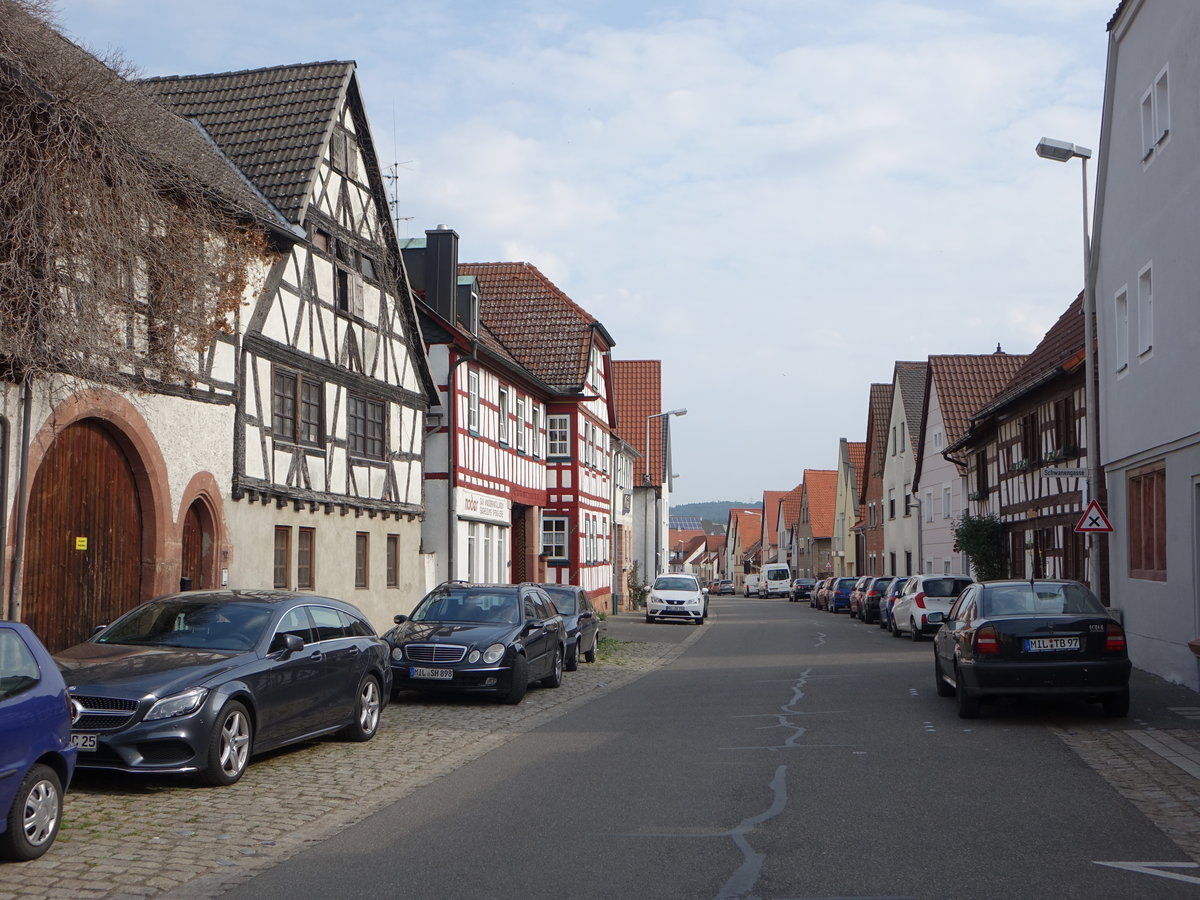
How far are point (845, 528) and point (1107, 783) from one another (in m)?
71.9

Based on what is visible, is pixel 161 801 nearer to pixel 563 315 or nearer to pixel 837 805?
pixel 837 805

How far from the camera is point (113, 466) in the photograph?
656 inches

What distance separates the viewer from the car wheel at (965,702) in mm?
13578

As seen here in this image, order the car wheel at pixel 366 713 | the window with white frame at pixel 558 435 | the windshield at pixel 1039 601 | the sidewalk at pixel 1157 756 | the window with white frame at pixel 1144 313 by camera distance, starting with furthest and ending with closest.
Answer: the window with white frame at pixel 558 435, the window with white frame at pixel 1144 313, the windshield at pixel 1039 601, the car wheel at pixel 366 713, the sidewalk at pixel 1157 756

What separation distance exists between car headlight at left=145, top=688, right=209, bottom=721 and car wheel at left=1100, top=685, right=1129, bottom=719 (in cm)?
917

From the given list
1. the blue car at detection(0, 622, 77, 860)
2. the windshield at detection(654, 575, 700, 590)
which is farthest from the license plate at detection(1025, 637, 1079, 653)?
the windshield at detection(654, 575, 700, 590)

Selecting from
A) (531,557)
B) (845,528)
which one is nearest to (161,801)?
(531,557)

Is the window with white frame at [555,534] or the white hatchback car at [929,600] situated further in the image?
the window with white frame at [555,534]

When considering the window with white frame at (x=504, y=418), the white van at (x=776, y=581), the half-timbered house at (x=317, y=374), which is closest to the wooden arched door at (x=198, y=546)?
the half-timbered house at (x=317, y=374)

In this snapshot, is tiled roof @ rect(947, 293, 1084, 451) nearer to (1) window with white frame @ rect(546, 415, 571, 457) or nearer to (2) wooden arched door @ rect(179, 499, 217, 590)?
(1) window with white frame @ rect(546, 415, 571, 457)

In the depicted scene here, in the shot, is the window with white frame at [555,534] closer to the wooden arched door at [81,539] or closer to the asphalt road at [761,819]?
the wooden arched door at [81,539]

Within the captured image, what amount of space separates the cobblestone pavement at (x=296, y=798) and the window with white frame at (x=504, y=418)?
1898cm

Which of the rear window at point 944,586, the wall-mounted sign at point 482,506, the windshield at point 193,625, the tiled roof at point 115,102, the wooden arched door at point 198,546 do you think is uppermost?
the tiled roof at point 115,102

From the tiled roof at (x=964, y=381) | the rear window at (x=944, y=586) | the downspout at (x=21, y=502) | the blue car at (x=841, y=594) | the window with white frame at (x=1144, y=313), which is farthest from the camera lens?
the blue car at (x=841, y=594)
